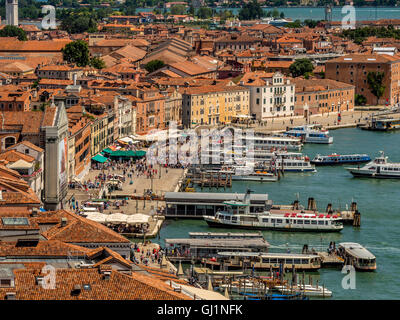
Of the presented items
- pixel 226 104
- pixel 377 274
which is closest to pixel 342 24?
pixel 226 104

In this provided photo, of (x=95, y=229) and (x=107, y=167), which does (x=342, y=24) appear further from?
(x=95, y=229)

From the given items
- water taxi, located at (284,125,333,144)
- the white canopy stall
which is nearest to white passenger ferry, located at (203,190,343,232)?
the white canopy stall

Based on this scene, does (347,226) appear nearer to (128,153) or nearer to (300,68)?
(128,153)

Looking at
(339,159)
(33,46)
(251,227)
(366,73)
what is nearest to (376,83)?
(366,73)

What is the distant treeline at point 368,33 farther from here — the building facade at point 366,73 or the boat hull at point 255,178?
the boat hull at point 255,178

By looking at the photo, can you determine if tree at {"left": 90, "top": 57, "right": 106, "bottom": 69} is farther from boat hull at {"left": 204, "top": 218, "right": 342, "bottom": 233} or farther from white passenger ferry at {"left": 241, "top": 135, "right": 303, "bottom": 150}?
boat hull at {"left": 204, "top": 218, "right": 342, "bottom": 233}
